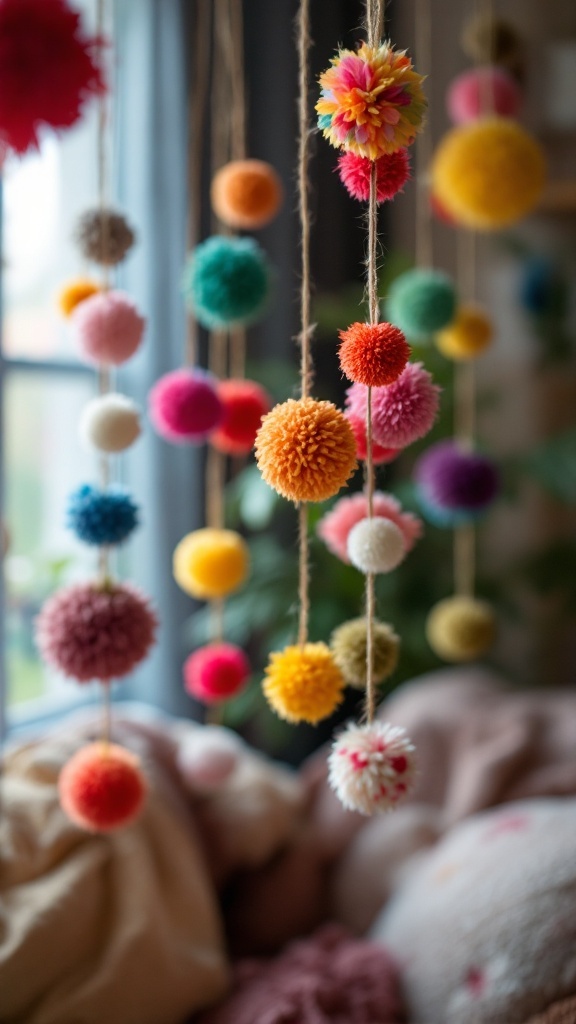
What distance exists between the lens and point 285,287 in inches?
63.3

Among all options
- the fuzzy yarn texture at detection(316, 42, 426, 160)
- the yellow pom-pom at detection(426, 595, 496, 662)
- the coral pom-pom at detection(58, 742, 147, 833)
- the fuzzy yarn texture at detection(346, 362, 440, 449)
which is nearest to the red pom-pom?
the fuzzy yarn texture at detection(316, 42, 426, 160)

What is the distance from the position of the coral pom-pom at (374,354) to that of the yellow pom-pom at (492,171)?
0.52 metres

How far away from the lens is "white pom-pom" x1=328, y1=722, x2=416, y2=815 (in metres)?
0.55

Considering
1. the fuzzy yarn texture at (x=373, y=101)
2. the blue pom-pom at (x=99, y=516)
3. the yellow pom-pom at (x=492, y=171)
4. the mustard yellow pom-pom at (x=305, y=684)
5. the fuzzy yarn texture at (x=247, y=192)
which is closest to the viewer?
the fuzzy yarn texture at (x=373, y=101)

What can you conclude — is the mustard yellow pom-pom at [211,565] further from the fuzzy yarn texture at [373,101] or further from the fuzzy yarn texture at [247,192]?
the fuzzy yarn texture at [373,101]

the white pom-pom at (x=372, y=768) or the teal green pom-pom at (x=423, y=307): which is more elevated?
the teal green pom-pom at (x=423, y=307)

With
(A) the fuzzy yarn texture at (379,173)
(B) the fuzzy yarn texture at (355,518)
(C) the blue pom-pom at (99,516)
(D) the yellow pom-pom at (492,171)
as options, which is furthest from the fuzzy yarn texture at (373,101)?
(D) the yellow pom-pom at (492,171)

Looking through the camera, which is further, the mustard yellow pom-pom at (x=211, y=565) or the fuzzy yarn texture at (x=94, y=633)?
the mustard yellow pom-pom at (x=211, y=565)

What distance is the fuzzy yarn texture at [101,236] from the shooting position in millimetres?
754

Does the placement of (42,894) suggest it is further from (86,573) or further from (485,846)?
(86,573)

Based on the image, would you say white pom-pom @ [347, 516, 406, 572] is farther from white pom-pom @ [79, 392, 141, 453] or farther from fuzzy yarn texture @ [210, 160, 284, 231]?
fuzzy yarn texture @ [210, 160, 284, 231]

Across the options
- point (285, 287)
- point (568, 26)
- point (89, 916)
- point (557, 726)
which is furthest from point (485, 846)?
point (568, 26)

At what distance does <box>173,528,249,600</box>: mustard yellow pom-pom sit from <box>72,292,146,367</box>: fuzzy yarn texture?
22cm

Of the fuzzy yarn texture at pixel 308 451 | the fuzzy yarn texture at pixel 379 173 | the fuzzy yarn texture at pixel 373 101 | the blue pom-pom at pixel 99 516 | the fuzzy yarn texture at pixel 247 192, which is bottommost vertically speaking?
the blue pom-pom at pixel 99 516
